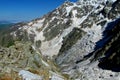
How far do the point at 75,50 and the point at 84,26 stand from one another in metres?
34.9

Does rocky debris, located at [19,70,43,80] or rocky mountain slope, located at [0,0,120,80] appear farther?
rocky mountain slope, located at [0,0,120,80]

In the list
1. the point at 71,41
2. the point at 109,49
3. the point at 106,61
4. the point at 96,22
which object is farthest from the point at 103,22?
the point at 106,61

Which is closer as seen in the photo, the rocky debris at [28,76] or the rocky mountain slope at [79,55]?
the rocky debris at [28,76]

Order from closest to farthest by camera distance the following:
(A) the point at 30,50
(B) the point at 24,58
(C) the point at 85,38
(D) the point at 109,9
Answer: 1. (B) the point at 24,58
2. (A) the point at 30,50
3. (C) the point at 85,38
4. (D) the point at 109,9

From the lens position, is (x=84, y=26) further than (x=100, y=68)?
Yes

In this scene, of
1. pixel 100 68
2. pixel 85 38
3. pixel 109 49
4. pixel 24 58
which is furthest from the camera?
pixel 85 38

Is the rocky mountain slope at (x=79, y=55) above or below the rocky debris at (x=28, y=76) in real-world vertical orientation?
above

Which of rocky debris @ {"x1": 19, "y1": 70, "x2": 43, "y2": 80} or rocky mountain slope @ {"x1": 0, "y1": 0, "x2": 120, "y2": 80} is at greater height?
rocky mountain slope @ {"x1": 0, "y1": 0, "x2": 120, "y2": 80}

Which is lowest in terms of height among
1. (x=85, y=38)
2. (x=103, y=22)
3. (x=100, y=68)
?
(x=100, y=68)

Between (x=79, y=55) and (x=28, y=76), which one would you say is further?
(x=79, y=55)

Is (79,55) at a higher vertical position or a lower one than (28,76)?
higher

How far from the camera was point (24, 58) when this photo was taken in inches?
1312

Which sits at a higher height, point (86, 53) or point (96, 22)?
point (96, 22)

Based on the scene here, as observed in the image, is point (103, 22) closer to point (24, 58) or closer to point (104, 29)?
point (104, 29)
